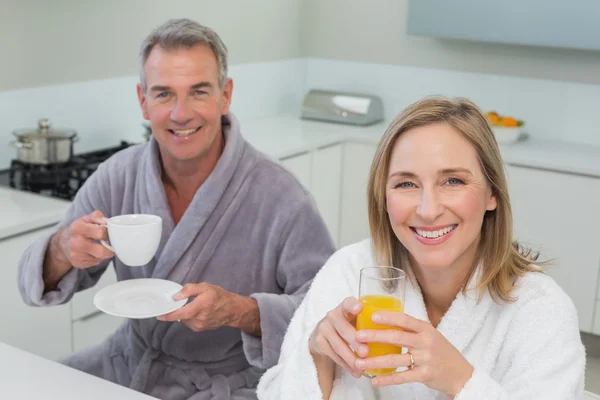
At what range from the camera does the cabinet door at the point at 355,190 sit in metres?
3.95

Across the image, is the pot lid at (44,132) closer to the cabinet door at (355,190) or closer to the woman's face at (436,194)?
the cabinet door at (355,190)

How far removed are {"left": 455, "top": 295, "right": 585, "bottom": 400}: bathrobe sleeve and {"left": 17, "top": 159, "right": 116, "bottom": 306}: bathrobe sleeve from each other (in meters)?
1.07

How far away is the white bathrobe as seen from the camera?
52.8 inches

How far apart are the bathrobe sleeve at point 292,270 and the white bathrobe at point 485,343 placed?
25cm

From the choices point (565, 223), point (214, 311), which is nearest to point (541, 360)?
point (214, 311)

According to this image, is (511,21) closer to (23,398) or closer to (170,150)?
(170,150)

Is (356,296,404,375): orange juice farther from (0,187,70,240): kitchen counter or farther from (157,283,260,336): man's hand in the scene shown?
(0,187,70,240): kitchen counter

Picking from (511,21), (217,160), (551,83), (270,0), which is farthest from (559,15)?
(217,160)

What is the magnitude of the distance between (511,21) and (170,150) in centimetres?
223

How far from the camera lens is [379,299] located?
1.28 m

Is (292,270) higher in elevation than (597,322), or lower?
higher

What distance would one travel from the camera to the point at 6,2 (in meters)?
2.97

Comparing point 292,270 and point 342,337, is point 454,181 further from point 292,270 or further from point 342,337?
point 292,270

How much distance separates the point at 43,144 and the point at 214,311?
1450 millimetres
